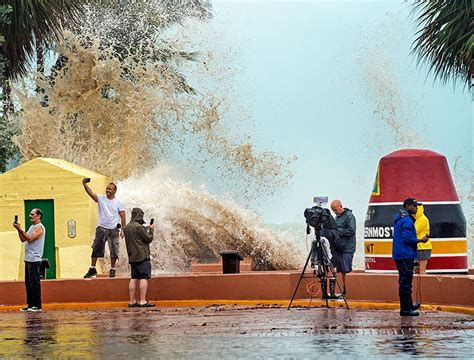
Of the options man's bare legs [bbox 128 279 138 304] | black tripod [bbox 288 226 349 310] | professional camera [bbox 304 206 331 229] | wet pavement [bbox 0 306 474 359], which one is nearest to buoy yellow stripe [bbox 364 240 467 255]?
black tripod [bbox 288 226 349 310]

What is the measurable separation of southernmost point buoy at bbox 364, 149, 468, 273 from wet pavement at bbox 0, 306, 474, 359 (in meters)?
2.26

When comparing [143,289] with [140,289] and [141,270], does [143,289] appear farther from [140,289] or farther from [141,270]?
[141,270]

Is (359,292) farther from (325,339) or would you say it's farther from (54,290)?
(325,339)

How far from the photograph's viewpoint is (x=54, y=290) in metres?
21.9

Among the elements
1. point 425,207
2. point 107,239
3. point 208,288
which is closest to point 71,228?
point 107,239

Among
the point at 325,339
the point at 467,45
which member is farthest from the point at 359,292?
the point at 467,45

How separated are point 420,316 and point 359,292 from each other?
3.26m

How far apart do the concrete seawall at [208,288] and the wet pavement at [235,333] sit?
1.28 m

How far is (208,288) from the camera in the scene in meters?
21.4

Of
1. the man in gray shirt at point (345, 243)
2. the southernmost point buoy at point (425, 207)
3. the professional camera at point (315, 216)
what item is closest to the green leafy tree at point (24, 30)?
the southernmost point buoy at point (425, 207)

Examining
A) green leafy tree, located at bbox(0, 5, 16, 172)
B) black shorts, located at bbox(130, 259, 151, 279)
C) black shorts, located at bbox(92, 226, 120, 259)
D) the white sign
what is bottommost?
black shorts, located at bbox(130, 259, 151, 279)

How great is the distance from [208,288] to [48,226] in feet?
16.5

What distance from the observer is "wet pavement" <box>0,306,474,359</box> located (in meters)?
12.8

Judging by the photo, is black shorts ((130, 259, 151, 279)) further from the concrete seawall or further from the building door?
the building door
